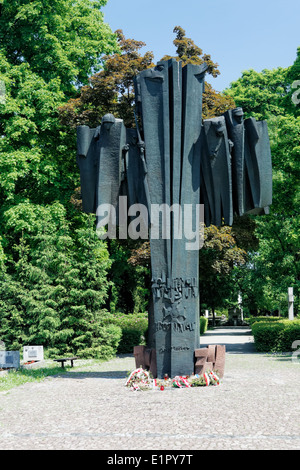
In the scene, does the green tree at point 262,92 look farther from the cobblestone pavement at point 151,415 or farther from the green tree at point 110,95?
the cobblestone pavement at point 151,415

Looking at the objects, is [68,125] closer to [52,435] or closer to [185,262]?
[185,262]

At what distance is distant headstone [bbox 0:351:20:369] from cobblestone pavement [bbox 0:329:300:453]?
6.93 feet

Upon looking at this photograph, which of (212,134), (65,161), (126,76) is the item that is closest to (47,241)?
(65,161)

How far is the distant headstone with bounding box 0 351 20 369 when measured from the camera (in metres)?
13.7

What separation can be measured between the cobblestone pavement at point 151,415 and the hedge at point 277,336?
711 centimetres

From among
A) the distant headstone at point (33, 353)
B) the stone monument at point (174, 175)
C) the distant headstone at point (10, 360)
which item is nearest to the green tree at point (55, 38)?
the stone monument at point (174, 175)

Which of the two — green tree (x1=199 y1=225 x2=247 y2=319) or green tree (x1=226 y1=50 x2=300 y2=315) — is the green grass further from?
green tree (x1=226 y1=50 x2=300 y2=315)

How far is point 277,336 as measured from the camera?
63.5ft

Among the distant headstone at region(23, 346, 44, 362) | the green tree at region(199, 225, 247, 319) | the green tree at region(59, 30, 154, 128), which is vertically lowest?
the distant headstone at region(23, 346, 44, 362)

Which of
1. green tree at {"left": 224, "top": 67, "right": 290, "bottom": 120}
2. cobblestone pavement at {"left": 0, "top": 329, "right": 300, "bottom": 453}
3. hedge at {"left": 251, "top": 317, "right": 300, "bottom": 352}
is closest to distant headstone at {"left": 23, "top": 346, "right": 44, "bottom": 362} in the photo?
cobblestone pavement at {"left": 0, "top": 329, "right": 300, "bottom": 453}

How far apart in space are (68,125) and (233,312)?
41.4m

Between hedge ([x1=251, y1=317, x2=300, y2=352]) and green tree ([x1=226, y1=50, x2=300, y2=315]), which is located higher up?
green tree ([x1=226, y1=50, x2=300, y2=315])

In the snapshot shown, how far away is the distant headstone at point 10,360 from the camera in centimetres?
1373
